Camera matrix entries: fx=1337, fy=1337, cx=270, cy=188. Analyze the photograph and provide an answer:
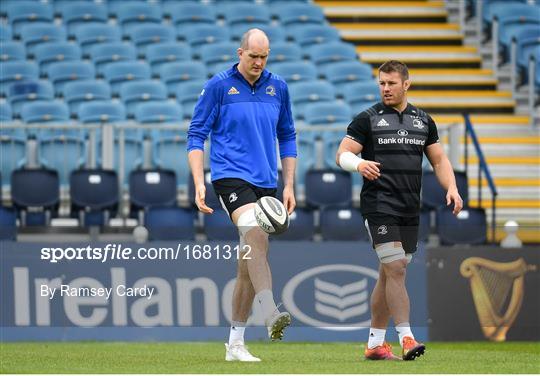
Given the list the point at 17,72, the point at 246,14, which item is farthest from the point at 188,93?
the point at 246,14

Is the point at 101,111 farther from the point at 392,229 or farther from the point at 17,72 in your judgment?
the point at 392,229

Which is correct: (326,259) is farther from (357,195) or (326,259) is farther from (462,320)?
(357,195)

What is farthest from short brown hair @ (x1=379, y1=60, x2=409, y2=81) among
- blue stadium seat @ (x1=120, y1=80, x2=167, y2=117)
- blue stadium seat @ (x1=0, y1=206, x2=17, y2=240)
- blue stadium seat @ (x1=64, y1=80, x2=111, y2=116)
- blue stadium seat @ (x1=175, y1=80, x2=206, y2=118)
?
blue stadium seat @ (x1=64, y1=80, x2=111, y2=116)

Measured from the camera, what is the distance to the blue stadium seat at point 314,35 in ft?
64.5

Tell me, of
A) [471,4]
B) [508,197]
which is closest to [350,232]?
[508,197]

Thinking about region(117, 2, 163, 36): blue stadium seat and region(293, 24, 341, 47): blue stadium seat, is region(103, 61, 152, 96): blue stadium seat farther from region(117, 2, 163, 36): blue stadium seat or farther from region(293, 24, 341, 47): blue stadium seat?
region(293, 24, 341, 47): blue stadium seat

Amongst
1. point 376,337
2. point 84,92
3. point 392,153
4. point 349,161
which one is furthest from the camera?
point 84,92

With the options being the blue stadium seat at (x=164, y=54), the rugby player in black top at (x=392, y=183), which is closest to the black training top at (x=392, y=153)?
the rugby player in black top at (x=392, y=183)

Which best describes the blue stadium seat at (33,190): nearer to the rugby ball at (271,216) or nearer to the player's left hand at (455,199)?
the rugby ball at (271,216)

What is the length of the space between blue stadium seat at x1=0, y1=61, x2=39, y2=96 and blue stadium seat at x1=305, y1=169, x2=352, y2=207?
4.65 meters

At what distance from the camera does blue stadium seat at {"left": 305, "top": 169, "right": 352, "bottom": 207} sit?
14602 millimetres

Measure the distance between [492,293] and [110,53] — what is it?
25.8 feet

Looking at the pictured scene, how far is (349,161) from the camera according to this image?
27.7 feet

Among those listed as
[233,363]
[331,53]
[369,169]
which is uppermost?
[331,53]
